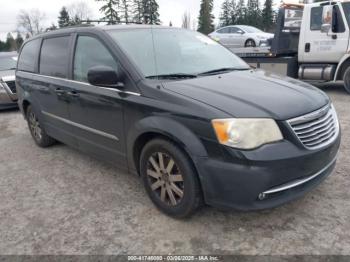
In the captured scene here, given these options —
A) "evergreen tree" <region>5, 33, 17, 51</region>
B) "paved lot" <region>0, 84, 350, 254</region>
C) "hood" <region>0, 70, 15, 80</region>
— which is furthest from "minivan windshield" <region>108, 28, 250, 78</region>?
"evergreen tree" <region>5, 33, 17, 51</region>

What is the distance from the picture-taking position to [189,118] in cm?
265

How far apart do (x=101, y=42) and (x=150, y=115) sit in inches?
44.2

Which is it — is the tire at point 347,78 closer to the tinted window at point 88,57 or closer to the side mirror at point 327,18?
the side mirror at point 327,18

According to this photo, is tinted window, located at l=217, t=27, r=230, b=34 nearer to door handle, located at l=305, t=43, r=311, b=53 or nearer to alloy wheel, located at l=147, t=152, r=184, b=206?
door handle, located at l=305, t=43, r=311, b=53

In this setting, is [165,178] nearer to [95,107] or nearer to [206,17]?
[95,107]

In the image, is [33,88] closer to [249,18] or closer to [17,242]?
[17,242]

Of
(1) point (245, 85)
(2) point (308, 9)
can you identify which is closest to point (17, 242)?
(1) point (245, 85)

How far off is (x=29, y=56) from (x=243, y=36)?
13.8 meters

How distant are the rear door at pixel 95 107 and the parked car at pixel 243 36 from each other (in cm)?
1380

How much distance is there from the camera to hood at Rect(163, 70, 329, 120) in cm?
258

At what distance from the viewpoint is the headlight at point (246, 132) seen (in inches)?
97.4

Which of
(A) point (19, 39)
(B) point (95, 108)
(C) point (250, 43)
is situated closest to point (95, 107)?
(B) point (95, 108)

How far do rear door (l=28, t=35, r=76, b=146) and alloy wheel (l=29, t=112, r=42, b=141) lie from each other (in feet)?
1.38

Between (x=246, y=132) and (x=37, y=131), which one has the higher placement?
(x=246, y=132)
